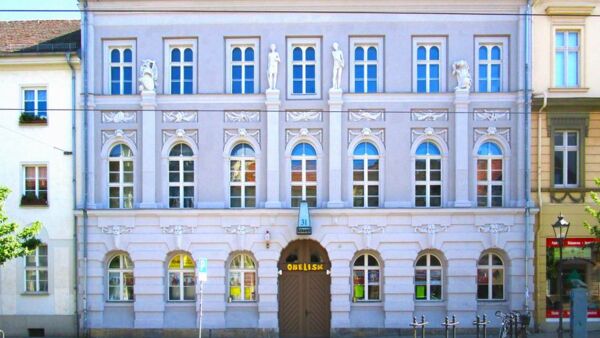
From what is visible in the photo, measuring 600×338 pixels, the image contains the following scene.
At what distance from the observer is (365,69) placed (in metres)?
24.6

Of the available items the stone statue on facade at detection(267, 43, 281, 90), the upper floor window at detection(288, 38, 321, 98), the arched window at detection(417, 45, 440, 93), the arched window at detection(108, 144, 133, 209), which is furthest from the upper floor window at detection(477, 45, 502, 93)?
the arched window at detection(108, 144, 133, 209)

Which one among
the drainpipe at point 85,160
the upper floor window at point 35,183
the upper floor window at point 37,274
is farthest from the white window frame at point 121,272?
the upper floor window at point 35,183

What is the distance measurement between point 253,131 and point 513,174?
29.2 ft

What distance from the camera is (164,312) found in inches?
964

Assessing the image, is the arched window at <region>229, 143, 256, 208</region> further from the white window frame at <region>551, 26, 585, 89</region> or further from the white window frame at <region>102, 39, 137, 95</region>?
the white window frame at <region>551, 26, 585, 89</region>

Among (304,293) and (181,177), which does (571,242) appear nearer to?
(304,293)

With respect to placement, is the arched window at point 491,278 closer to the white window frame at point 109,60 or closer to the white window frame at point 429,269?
the white window frame at point 429,269

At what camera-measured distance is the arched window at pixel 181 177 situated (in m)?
24.7

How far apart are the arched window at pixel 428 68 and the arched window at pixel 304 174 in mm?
4418

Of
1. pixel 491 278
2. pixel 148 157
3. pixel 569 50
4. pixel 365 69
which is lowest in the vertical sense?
pixel 491 278

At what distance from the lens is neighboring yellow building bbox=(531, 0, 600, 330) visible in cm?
2420

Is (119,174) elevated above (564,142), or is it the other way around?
(564,142)

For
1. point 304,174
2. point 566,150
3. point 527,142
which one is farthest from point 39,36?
point 566,150

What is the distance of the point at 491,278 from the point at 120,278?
12.7 m
